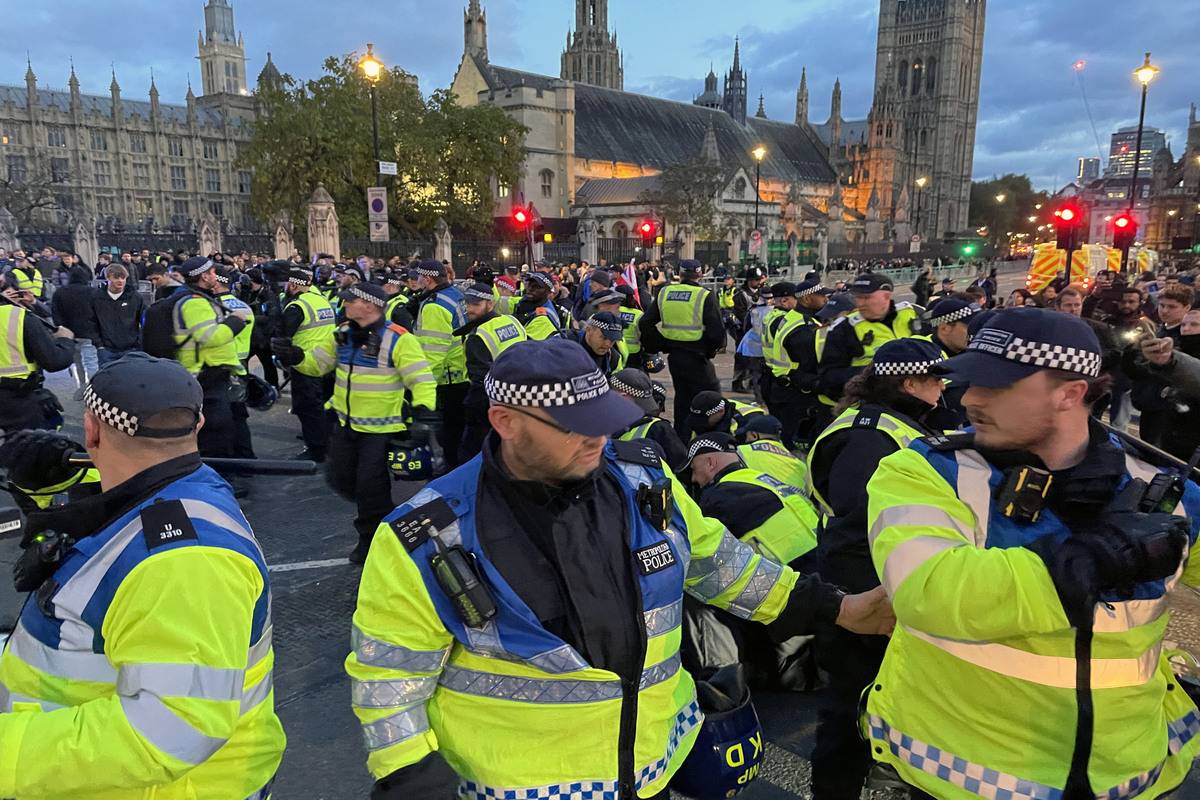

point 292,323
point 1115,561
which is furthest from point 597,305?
point 1115,561

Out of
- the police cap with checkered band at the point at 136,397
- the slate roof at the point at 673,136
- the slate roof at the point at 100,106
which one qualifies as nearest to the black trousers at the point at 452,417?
the police cap with checkered band at the point at 136,397

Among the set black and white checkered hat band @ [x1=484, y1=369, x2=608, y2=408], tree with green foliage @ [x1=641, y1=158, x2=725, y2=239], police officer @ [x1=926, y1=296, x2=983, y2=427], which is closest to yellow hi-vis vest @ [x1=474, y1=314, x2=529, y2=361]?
police officer @ [x1=926, y1=296, x2=983, y2=427]

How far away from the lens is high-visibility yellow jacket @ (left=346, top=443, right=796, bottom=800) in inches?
76.6

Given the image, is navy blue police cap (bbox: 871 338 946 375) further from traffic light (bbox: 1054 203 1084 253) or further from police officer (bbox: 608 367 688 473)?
traffic light (bbox: 1054 203 1084 253)

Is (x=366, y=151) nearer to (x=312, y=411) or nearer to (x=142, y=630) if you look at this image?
(x=312, y=411)

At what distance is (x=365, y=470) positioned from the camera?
19.4 feet

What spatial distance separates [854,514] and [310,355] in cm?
628

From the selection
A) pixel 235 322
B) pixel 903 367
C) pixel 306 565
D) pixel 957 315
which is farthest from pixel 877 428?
pixel 235 322

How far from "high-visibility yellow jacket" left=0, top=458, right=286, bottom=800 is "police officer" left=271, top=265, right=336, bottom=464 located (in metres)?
4.69

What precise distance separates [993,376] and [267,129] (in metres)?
40.6

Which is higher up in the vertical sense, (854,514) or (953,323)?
(953,323)

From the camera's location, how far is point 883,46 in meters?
98.6

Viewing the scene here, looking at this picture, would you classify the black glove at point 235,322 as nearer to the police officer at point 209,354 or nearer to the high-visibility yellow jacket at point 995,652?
the police officer at point 209,354

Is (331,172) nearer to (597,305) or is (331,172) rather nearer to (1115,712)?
(597,305)
